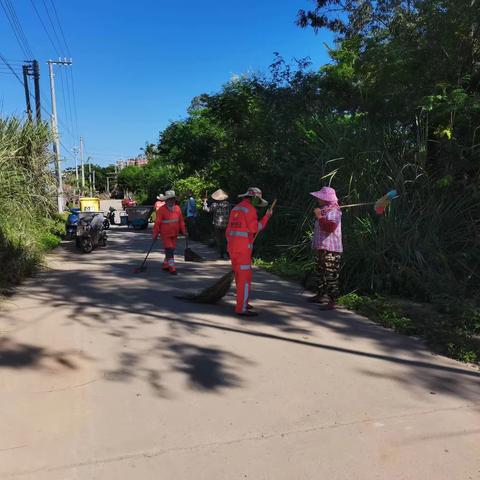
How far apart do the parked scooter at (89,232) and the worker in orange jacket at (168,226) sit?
13.8 ft

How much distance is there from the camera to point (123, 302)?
7.32 metres

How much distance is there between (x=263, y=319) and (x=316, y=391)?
7.46 feet

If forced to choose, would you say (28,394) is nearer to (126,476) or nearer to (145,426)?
(145,426)

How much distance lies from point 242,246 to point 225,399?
2.91 meters

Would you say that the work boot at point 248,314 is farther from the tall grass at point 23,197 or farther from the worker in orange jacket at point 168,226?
the worker in orange jacket at point 168,226

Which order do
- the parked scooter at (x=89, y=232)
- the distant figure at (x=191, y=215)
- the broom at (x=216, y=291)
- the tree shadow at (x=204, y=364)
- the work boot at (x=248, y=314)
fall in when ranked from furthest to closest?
1. the distant figure at (x=191, y=215)
2. the parked scooter at (x=89, y=232)
3. the broom at (x=216, y=291)
4. the work boot at (x=248, y=314)
5. the tree shadow at (x=204, y=364)

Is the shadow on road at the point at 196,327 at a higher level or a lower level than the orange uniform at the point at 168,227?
lower

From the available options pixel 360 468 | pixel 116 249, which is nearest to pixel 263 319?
pixel 360 468

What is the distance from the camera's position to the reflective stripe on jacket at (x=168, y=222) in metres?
10.4

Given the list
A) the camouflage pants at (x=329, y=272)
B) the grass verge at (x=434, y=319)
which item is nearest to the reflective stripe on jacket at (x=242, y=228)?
the camouflage pants at (x=329, y=272)

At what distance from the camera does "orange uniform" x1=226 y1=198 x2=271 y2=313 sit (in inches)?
261

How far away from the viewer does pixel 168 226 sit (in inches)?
412

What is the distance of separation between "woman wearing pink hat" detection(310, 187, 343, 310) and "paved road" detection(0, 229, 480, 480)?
0.52 metres

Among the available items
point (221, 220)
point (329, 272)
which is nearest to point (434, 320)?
point (329, 272)
